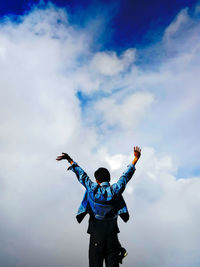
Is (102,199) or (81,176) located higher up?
(81,176)

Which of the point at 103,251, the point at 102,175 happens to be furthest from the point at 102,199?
the point at 103,251

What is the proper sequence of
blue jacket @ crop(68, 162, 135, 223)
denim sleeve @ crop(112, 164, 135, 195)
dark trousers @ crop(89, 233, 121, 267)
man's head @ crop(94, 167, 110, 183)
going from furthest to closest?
1. man's head @ crop(94, 167, 110, 183)
2. denim sleeve @ crop(112, 164, 135, 195)
3. blue jacket @ crop(68, 162, 135, 223)
4. dark trousers @ crop(89, 233, 121, 267)

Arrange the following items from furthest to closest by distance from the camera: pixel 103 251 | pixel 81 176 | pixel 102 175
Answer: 1. pixel 102 175
2. pixel 81 176
3. pixel 103 251

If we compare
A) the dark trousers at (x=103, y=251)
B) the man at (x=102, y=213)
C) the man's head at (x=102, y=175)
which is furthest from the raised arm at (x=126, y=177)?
the dark trousers at (x=103, y=251)

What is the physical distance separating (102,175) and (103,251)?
5.68 ft

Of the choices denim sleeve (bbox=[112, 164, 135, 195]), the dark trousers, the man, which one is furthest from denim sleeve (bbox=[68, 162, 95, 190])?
the dark trousers

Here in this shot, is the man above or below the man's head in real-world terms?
below

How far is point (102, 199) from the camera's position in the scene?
538 cm

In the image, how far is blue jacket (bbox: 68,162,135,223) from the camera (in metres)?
5.39

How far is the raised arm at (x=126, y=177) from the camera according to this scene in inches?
216

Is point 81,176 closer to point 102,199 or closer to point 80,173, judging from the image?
point 80,173

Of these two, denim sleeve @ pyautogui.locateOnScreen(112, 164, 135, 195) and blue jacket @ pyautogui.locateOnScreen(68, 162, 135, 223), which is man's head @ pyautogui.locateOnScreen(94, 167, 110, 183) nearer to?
blue jacket @ pyautogui.locateOnScreen(68, 162, 135, 223)

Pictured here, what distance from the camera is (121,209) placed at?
5648mm

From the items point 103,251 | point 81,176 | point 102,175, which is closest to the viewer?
point 103,251
